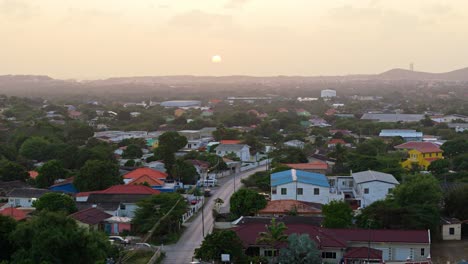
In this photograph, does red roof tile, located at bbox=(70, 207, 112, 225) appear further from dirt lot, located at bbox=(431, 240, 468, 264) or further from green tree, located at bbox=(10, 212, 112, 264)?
dirt lot, located at bbox=(431, 240, 468, 264)

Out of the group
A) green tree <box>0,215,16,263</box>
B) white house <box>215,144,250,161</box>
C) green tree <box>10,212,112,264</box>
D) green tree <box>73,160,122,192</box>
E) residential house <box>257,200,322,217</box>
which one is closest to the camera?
green tree <box>10,212,112,264</box>

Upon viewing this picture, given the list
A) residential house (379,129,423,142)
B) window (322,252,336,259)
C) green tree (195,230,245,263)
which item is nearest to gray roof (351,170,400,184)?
window (322,252,336,259)

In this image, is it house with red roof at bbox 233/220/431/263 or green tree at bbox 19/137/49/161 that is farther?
green tree at bbox 19/137/49/161

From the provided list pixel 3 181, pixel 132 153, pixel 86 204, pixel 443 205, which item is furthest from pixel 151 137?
pixel 443 205

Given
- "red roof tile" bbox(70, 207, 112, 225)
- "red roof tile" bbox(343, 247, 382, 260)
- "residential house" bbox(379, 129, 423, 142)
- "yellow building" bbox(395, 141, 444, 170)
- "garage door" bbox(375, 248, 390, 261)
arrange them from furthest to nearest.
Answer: "residential house" bbox(379, 129, 423, 142) < "yellow building" bbox(395, 141, 444, 170) < "red roof tile" bbox(70, 207, 112, 225) < "garage door" bbox(375, 248, 390, 261) < "red roof tile" bbox(343, 247, 382, 260)

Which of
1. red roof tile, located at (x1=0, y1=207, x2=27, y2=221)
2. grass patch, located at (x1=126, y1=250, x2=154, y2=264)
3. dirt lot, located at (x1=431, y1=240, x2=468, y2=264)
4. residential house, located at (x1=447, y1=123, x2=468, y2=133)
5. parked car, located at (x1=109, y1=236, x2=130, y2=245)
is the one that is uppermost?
residential house, located at (x1=447, y1=123, x2=468, y2=133)
